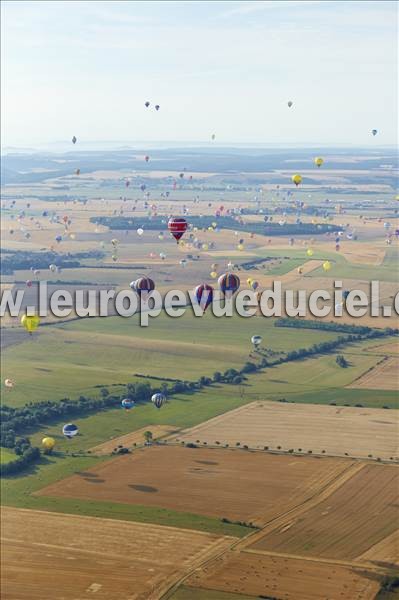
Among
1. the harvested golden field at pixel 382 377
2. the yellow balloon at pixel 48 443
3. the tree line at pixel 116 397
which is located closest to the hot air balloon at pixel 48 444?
the yellow balloon at pixel 48 443

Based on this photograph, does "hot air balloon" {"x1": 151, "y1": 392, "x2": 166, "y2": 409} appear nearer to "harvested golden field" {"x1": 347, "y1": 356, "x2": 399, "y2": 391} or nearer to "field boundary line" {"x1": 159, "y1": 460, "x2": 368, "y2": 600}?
"harvested golden field" {"x1": 347, "y1": 356, "x2": 399, "y2": 391}

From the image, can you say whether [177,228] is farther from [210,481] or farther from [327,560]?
[327,560]

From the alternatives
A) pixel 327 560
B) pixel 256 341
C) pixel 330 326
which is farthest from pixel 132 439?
pixel 330 326

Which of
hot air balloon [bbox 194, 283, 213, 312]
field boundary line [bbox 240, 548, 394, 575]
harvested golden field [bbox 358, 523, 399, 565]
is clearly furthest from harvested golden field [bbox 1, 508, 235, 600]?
hot air balloon [bbox 194, 283, 213, 312]

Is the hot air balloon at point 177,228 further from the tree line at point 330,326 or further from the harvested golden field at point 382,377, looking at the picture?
the harvested golden field at point 382,377

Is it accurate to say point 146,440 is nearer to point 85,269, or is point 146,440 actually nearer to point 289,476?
point 289,476
